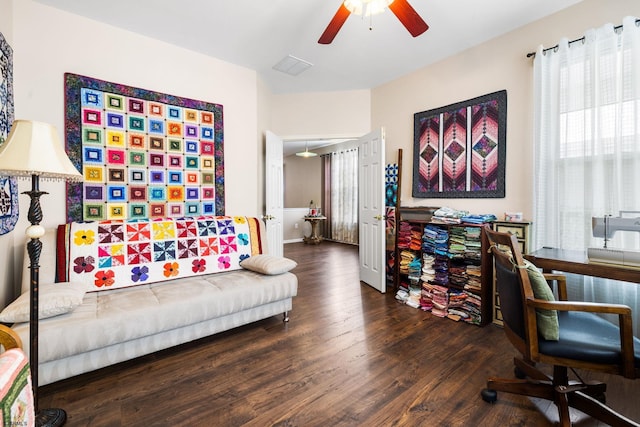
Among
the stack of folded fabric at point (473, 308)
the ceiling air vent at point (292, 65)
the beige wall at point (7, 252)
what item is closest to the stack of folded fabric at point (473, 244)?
the stack of folded fabric at point (473, 308)

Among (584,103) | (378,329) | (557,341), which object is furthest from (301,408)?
(584,103)

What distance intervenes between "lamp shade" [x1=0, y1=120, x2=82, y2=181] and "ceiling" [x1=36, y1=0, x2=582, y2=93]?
5.40ft

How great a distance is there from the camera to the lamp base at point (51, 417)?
1.37 m

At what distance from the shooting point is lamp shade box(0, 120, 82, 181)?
1.23m

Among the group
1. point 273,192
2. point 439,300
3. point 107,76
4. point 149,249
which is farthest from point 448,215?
point 107,76

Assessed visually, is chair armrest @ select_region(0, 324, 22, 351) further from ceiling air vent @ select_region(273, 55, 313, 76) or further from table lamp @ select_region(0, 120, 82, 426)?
ceiling air vent @ select_region(273, 55, 313, 76)

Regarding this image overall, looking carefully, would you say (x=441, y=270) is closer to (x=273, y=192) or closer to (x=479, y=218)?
(x=479, y=218)

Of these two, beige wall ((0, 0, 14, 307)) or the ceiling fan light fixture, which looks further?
beige wall ((0, 0, 14, 307))

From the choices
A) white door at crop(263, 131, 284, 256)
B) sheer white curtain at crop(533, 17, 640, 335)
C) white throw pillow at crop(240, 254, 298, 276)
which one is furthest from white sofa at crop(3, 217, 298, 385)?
sheer white curtain at crop(533, 17, 640, 335)

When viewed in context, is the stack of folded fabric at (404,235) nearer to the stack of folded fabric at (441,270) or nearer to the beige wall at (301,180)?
the stack of folded fabric at (441,270)

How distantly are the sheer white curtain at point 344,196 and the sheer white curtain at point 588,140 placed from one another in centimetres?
466

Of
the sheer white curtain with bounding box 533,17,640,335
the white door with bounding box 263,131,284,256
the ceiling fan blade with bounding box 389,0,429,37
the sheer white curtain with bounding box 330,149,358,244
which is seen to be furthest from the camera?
the sheer white curtain with bounding box 330,149,358,244

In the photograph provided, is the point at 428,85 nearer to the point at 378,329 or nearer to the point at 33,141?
the point at 378,329

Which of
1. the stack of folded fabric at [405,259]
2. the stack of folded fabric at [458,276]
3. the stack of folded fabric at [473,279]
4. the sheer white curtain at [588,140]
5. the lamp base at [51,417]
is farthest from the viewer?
the stack of folded fabric at [405,259]
